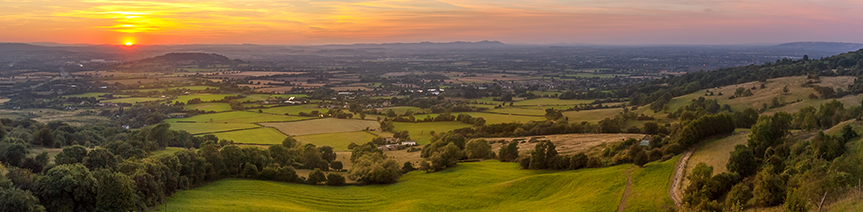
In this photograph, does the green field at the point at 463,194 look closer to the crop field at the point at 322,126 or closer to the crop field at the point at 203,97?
the crop field at the point at 322,126

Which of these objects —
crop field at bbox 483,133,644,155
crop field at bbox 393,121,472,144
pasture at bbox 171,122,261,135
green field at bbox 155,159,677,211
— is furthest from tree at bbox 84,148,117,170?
crop field at bbox 393,121,472,144

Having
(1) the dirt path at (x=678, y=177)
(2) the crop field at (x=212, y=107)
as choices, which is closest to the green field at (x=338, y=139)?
(2) the crop field at (x=212, y=107)

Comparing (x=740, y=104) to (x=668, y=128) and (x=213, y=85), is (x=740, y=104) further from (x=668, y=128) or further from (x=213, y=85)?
(x=213, y=85)

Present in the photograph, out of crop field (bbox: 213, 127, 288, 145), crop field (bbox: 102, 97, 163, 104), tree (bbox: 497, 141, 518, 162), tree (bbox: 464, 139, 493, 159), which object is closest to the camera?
tree (bbox: 497, 141, 518, 162)

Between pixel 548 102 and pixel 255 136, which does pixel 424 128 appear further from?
pixel 548 102

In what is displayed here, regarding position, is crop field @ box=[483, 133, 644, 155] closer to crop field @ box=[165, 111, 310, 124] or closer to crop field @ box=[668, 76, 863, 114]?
crop field @ box=[668, 76, 863, 114]

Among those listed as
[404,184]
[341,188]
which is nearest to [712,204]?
[404,184]
